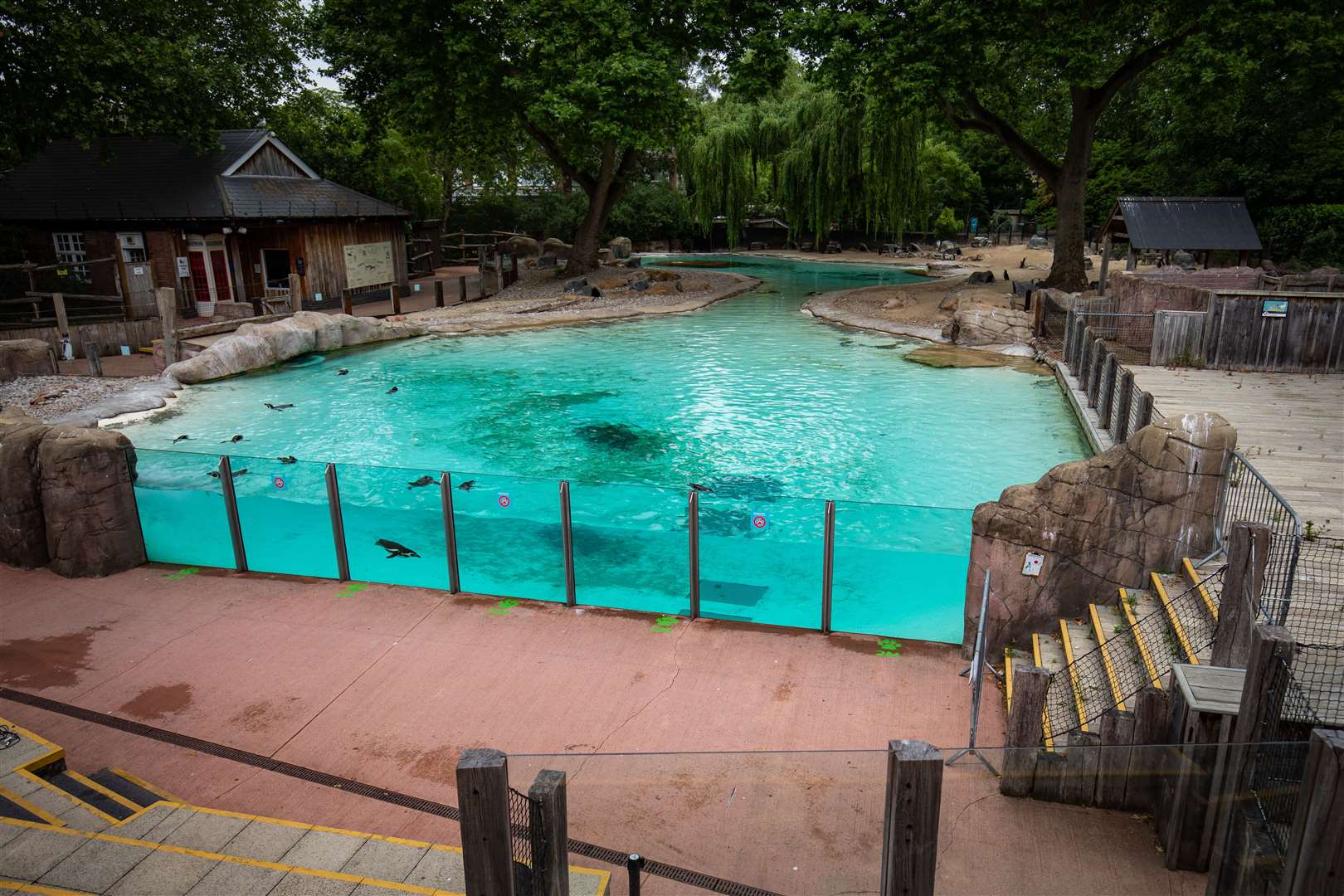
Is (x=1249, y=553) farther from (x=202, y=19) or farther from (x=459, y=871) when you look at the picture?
(x=202, y=19)

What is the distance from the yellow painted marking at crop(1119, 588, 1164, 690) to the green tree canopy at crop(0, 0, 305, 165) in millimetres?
25068

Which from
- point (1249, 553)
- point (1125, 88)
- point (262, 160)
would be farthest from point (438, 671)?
point (1125, 88)

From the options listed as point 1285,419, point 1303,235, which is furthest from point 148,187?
point 1303,235

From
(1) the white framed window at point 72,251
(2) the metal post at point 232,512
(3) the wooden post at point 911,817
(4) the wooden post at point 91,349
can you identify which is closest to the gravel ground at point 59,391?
(4) the wooden post at point 91,349

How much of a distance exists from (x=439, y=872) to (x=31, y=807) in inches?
106

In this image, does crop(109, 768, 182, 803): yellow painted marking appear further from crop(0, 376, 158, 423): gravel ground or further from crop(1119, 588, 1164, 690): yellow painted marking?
crop(0, 376, 158, 423): gravel ground

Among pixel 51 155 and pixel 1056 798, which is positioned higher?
pixel 51 155

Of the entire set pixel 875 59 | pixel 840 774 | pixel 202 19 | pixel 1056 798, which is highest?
pixel 202 19

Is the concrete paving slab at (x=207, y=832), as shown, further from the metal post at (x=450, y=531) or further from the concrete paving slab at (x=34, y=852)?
the metal post at (x=450, y=531)

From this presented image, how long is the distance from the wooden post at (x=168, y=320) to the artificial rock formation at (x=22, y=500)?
11.2 m

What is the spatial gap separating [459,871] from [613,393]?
15840 millimetres

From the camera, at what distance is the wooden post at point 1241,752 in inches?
159

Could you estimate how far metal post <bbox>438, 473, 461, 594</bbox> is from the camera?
927 centimetres

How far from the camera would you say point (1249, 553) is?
232 inches
